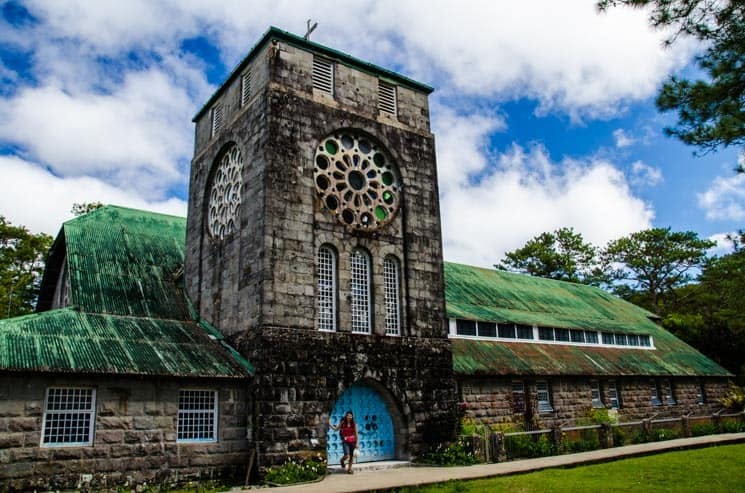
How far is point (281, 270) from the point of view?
17.4m

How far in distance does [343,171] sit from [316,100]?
234 centimetres

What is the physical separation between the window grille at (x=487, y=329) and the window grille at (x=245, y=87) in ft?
43.8

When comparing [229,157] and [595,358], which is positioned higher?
[229,157]

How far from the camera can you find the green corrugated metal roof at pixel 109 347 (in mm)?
14390

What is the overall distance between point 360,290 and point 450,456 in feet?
18.3

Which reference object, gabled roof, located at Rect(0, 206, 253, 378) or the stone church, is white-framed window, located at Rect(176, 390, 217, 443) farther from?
gabled roof, located at Rect(0, 206, 253, 378)

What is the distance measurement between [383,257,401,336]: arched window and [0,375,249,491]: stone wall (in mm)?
4901

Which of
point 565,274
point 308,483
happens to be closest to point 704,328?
point 565,274

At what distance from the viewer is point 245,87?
2055 cm

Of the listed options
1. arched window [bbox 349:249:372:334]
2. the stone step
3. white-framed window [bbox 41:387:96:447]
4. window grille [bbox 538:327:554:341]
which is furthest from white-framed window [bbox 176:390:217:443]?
window grille [bbox 538:327:554:341]

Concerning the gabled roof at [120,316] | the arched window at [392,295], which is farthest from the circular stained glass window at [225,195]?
the arched window at [392,295]

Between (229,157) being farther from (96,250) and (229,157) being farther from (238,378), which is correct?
(238,378)

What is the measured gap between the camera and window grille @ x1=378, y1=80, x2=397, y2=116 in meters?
21.4

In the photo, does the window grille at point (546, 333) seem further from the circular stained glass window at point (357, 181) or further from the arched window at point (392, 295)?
the circular stained glass window at point (357, 181)
